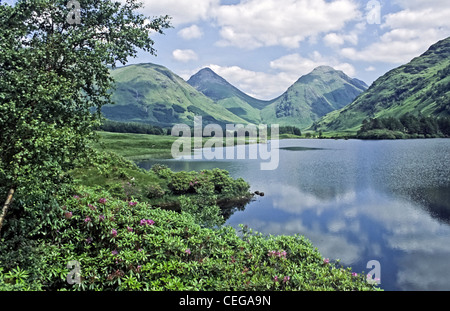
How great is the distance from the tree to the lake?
2579 cm

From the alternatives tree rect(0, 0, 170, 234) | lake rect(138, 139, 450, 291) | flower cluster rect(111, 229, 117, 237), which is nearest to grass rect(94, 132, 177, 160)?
lake rect(138, 139, 450, 291)

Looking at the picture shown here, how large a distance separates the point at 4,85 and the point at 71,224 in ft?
23.1

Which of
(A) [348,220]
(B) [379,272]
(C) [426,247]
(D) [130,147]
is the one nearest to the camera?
(B) [379,272]

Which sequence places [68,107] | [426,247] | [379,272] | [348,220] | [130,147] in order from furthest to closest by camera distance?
[130,147]
[348,220]
[426,247]
[379,272]
[68,107]

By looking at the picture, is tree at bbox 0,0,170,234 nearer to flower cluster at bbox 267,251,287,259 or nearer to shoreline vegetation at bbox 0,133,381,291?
shoreline vegetation at bbox 0,133,381,291

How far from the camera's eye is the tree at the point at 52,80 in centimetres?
1089

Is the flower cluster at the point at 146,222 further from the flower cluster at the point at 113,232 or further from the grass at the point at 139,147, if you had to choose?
the grass at the point at 139,147

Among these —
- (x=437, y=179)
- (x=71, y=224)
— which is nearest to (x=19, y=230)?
(x=71, y=224)

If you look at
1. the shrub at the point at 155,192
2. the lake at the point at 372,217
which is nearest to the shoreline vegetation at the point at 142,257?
the lake at the point at 372,217

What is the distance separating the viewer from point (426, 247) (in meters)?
29.7

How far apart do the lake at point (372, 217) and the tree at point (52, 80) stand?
2579 cm

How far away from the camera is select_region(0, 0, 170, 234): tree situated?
10.9 metres

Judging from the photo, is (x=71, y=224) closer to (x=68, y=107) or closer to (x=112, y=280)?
(x=112, y=280)

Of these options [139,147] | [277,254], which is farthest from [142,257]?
[139,147]
